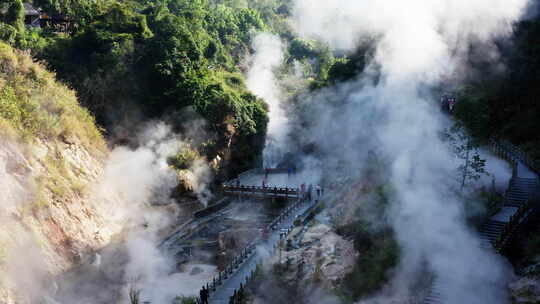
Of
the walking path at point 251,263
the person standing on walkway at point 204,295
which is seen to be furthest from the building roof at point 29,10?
the person standing on walkway at point 204,295

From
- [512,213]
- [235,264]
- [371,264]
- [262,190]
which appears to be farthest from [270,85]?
[371,264]

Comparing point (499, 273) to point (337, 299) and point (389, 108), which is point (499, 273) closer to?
point (337, 299)

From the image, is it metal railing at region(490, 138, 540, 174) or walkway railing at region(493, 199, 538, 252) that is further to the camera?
metal railing at region(490, 138, 540, 174)

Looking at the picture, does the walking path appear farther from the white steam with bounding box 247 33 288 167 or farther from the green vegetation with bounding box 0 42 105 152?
the white steam with bounding box 247 33 288 167

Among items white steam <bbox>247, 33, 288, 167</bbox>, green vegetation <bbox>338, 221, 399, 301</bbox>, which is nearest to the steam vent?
green vegetation <bbox>338, 221, 399, 301</bbox>

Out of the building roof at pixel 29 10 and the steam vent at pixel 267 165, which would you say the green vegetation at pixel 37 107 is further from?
the building roof at pixel 29 10

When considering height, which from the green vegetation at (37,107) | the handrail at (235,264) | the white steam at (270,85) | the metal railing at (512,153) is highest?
the white steam at (270,85)

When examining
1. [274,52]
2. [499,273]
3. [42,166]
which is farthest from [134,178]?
[274,52]
